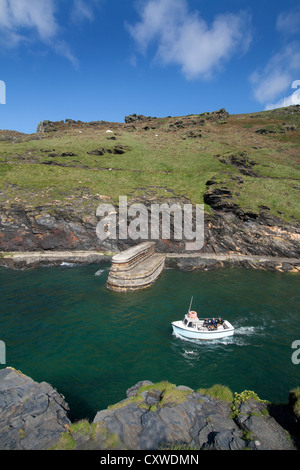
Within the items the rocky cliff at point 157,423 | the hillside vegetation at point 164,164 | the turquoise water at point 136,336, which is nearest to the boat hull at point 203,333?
the turquoise water at point 136,336

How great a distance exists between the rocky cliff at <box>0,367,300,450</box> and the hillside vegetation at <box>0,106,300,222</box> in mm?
42066

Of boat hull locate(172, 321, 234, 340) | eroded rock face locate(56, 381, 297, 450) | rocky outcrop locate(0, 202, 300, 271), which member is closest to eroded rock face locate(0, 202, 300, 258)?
rocky outcrop locate(0, 202, 300, 271)

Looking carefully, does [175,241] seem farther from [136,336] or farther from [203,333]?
[136,336]

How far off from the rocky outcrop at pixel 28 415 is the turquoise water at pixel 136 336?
8.53 ft

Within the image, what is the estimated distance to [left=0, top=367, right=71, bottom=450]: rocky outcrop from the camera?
8.47m

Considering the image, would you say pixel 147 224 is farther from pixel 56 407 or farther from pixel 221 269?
pixel 56 407

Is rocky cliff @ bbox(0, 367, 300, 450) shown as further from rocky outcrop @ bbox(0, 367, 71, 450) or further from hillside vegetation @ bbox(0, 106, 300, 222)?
hillside vegetation @ bbox(0, 106, 300, 222)

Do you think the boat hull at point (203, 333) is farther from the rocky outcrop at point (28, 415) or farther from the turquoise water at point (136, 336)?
the rocky outcrop at point (28, 415)

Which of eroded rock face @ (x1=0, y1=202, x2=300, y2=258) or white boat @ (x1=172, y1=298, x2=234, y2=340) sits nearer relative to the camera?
white boat @ (x1=172, y1=298, x2=234, y2=340)

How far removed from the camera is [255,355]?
18.1 m

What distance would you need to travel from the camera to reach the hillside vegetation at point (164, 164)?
51.8 m
